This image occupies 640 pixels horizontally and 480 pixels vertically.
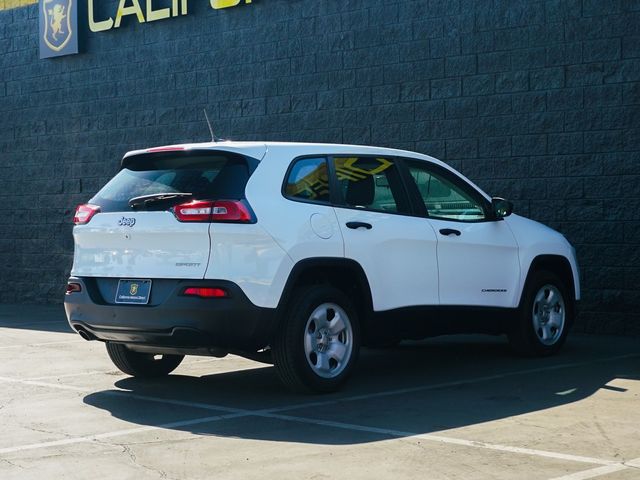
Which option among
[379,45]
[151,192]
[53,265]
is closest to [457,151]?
[379,45]

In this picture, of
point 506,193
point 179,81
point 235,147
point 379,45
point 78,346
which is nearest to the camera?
point 235,147

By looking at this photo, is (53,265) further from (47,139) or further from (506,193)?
(506,193)

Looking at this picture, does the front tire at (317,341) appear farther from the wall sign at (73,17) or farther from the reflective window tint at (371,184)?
the wall sign at (73,17)

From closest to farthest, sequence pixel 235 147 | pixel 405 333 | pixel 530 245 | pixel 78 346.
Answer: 1. pixel 235 147
2. pixel 405 333
3. pixel 530 245
4. pixel 78 346

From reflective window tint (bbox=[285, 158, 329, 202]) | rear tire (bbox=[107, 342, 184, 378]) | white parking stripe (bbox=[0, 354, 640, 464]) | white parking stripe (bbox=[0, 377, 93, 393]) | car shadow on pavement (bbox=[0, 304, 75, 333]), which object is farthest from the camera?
car shadow on pavement (bbox=[0, 304, 75, 333])

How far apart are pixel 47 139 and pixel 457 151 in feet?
24.9

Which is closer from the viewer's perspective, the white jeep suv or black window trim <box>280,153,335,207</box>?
the white jeep suv

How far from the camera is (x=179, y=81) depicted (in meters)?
16.5

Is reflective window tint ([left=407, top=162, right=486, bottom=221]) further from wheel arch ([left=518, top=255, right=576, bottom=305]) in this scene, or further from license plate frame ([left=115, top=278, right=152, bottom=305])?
license plate frame ([left=115, top=278, right=152, bottom=305])

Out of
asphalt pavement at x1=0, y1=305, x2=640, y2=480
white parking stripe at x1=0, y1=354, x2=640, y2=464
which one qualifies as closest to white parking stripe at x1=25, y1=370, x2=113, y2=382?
asphalt pavement at x1=0, y1=305, x2=640, y2=480

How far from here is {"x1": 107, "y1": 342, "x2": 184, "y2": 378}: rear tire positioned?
9265mm

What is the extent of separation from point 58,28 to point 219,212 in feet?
36.2

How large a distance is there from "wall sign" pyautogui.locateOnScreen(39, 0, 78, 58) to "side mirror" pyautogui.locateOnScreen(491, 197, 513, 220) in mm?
9685

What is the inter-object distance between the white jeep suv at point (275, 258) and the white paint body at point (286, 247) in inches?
0.4
